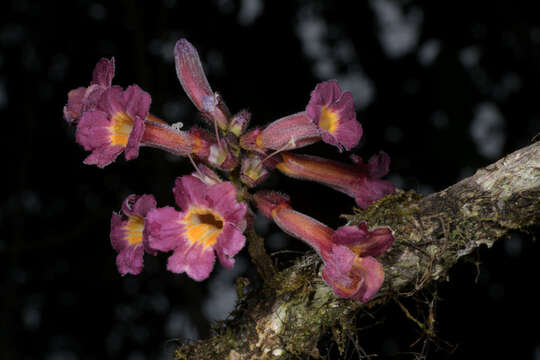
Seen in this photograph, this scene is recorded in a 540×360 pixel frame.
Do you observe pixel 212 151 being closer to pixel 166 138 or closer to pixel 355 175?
pixel 166 138

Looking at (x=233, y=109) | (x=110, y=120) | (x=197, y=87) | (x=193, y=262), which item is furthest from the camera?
(x=233, y=109)

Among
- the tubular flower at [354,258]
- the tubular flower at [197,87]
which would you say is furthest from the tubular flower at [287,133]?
the tubular flower at [354,258]

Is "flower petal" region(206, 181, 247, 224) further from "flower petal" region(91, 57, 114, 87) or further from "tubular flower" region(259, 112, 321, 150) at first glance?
"flower petal" region(91, 57, 114, 87)

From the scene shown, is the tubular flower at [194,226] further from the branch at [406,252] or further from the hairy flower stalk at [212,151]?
the branch at [406,252]

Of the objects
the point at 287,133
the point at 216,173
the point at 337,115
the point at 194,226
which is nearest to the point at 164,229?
the point at 194,226

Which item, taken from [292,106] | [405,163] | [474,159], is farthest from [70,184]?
[474,159]

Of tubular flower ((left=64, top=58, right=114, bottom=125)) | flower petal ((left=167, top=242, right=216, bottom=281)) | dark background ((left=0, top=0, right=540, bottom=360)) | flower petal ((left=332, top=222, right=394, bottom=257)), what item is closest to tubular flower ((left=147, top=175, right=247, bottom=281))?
flower petal ((left=167, top=242, right=216, bottom=281))
